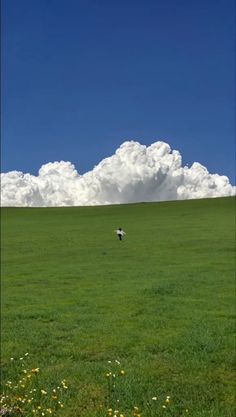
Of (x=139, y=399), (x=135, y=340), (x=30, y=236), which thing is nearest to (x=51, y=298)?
(x=135, y=340)

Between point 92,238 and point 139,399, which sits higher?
point 92,238

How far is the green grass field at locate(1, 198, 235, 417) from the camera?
36.8ft

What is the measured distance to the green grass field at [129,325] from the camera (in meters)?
11.2

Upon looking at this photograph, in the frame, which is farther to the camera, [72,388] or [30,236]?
[30,236]

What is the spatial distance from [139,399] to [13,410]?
2.80 metres

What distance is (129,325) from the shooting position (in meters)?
17.8

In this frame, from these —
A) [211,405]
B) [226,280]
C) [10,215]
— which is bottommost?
[211,405]

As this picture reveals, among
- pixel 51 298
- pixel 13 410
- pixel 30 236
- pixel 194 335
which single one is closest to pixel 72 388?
pixel 13 410

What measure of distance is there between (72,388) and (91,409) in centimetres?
135

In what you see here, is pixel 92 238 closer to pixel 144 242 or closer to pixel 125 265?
pixel 144 242

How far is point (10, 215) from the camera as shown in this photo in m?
104

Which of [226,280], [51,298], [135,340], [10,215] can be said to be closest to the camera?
[135,340]

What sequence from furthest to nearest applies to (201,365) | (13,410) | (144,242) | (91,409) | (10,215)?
(10,215)
(144,242)
(201,365)
(91,409)
(13,410)

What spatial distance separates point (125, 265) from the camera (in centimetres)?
3544
